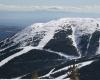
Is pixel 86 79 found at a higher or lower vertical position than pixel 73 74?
lower

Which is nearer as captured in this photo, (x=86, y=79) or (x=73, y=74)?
(x=73, y=74)

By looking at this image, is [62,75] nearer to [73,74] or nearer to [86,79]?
[86,79]

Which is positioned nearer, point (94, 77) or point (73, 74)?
point (73, 74)

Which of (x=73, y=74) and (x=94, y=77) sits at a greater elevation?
(x=73, y=74)

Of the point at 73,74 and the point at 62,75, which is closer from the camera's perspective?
the point at 73,74

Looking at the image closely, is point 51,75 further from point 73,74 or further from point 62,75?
point 73,74

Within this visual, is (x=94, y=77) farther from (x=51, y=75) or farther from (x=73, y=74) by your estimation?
(x=73, y=74)

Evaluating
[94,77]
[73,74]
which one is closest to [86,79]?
[94,77]

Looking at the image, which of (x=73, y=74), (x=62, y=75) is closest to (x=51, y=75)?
(x=62, y=75)
